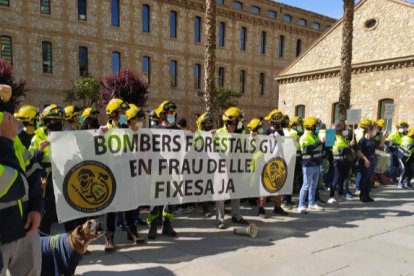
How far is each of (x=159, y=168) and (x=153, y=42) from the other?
80.4ft

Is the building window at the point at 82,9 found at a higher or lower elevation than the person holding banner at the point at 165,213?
higher

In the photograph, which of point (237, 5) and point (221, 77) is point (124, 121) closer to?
point (221, 77)

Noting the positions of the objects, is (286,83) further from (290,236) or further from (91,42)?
(290,236)

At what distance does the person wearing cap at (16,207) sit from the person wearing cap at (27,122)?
2132 mm

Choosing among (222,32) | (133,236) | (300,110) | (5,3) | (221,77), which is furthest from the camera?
(221,77)

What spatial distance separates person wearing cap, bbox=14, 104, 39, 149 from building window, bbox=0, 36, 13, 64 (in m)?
20.5

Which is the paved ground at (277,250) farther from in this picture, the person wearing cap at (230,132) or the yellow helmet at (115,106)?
the yellow helmet at (115,106)

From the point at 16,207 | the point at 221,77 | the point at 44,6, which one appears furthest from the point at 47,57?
the point at 16,207

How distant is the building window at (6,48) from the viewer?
21812mm

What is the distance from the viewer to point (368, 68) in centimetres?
1998

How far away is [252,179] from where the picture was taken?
6.27 metres

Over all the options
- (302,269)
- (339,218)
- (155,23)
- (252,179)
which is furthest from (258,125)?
(155,23)

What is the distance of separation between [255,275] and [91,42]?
24468 millimetres

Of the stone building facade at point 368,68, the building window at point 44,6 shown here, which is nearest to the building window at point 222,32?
the stone building facade at point 368,68
